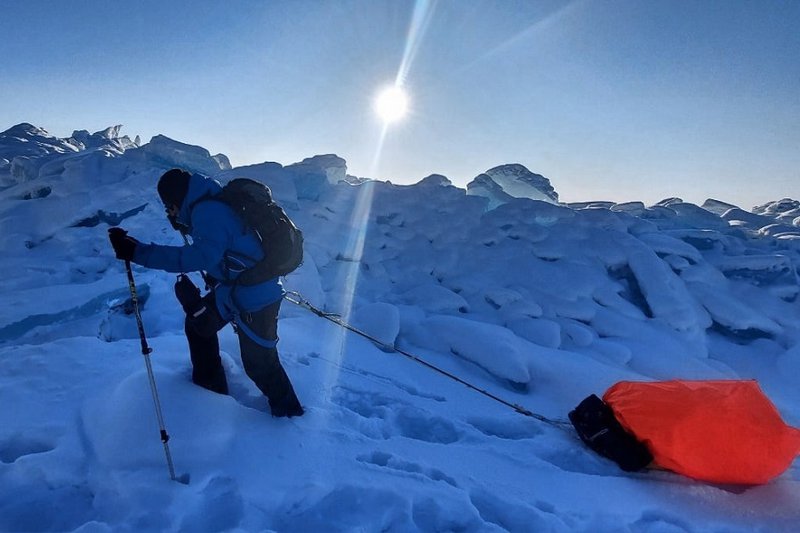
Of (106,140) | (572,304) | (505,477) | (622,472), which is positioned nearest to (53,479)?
(505,477)

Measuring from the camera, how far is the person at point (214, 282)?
3.10 meters

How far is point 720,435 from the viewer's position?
12.3ft

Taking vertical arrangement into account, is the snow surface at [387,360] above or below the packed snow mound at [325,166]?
below

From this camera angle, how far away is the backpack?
334cm

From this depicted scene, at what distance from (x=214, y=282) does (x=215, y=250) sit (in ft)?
2.24

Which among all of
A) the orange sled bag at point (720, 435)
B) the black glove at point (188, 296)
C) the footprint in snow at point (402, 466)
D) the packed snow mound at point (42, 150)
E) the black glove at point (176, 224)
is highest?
the packed snow mound at point (42, 150)

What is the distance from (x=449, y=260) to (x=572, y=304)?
3596 mm

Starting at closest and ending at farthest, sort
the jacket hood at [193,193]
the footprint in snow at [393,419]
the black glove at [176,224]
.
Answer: the jacket hood at [193,193]
the black glove at [176,224]
the footprint in snow at [393,419]

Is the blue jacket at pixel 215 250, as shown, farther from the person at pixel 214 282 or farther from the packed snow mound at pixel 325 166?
the packed snow mound at pixel 325 166

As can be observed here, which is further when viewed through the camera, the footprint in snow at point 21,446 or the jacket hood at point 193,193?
the jacket hood at point 193,193

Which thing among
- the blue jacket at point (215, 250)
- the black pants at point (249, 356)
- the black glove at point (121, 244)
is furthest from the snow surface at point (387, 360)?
the black glove at point (121, 244)

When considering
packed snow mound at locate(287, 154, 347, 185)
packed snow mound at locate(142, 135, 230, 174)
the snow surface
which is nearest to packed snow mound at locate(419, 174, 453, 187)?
the snow surface

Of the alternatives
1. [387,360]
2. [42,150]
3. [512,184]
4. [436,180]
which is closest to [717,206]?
[512,184]

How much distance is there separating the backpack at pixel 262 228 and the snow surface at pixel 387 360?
3.97ft
